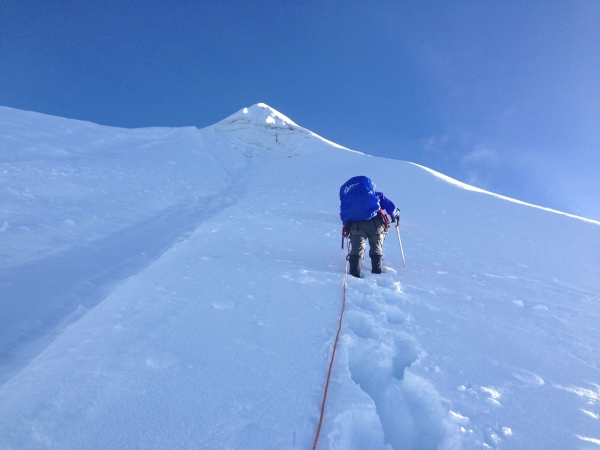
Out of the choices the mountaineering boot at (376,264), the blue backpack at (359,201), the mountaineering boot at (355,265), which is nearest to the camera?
the mountaineering boot at (355,265)

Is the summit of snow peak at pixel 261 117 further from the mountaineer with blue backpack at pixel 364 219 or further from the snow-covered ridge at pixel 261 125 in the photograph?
the mountaineer with blue backpack at pixel 364 219

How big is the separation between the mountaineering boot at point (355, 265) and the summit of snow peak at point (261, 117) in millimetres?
32451

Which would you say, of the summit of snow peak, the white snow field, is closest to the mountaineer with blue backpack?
the white snow field

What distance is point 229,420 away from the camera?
181 centimetres

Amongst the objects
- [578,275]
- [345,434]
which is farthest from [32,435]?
[578,275]

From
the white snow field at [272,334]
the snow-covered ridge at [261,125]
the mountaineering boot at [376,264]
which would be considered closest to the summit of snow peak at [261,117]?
the snow-covered ridge at [261,125]

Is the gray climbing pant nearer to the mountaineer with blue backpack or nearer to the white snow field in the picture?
the mountaineer with blue backpack

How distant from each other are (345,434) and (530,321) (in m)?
2.51

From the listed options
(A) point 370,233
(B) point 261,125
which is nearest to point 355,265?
(A) point 370,233

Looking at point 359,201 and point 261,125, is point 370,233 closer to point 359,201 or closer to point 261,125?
point 359,201

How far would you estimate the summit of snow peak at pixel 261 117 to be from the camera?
3544 cm

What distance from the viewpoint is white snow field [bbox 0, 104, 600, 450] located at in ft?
6.00

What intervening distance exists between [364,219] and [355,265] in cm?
69

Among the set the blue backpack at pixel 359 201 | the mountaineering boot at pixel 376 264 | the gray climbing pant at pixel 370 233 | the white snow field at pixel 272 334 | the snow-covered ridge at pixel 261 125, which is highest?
the snow-covered ridge at pixel 261 125
